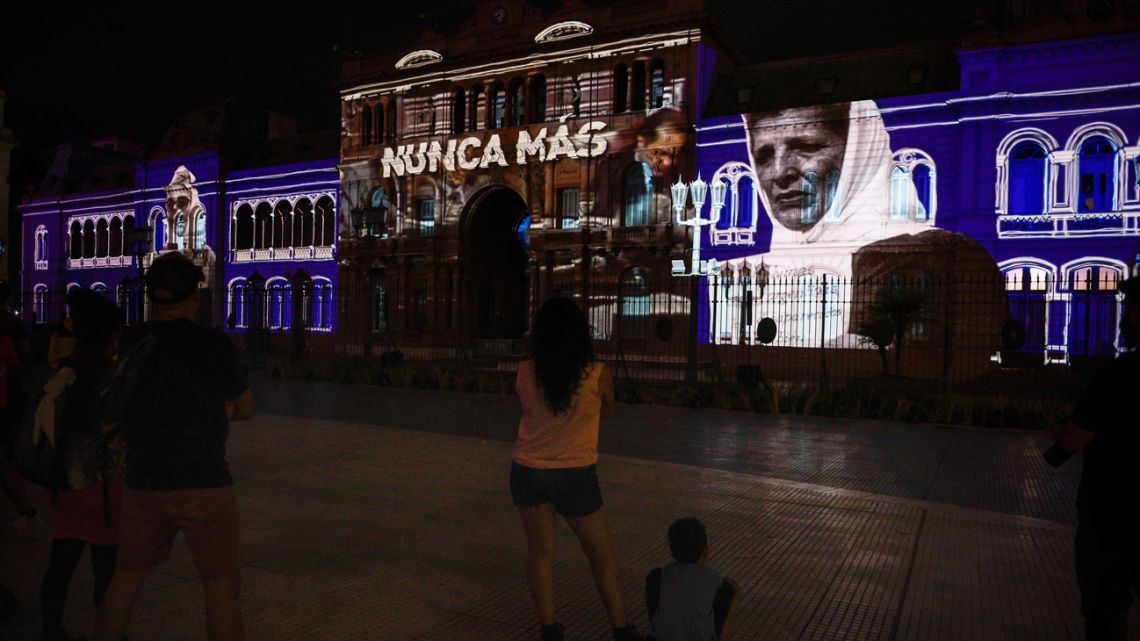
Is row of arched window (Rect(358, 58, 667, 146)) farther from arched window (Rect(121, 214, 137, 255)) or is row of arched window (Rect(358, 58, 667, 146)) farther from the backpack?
the backpack

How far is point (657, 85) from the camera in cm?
3045

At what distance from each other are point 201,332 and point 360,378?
1709cm

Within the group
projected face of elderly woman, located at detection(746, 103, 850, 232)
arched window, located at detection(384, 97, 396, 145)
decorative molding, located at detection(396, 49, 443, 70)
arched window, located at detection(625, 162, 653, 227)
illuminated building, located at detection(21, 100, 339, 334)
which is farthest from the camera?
illuminated building, located at detection(21, 100, 339, 334)

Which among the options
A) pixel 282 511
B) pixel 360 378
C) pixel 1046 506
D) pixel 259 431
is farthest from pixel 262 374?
pixel 1046 506

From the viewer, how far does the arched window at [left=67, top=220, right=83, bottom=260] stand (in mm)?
46688

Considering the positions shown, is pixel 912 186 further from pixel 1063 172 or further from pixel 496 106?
pixel 496 106

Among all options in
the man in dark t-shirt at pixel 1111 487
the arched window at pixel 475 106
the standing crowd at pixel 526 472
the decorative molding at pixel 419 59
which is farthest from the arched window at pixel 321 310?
the man in dark t-shirt at pixel 1111 487

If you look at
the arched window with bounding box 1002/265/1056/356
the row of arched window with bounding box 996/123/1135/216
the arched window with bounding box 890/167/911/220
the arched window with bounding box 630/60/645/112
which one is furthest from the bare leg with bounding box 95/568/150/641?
the arched window with bounding box 630/60/645/112

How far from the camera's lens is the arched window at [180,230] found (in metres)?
42.4

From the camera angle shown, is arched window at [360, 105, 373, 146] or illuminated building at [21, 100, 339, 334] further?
illuminated building at [21, 100, 339, 334]

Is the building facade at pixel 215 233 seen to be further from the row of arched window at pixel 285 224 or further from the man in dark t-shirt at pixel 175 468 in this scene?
the man in dark t-shirt at pixel 175 468

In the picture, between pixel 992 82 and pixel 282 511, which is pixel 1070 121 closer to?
pixel 992 82

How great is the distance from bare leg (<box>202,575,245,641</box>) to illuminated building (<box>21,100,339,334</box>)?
106 ft

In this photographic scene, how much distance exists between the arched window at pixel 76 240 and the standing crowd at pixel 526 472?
50.2 metres
